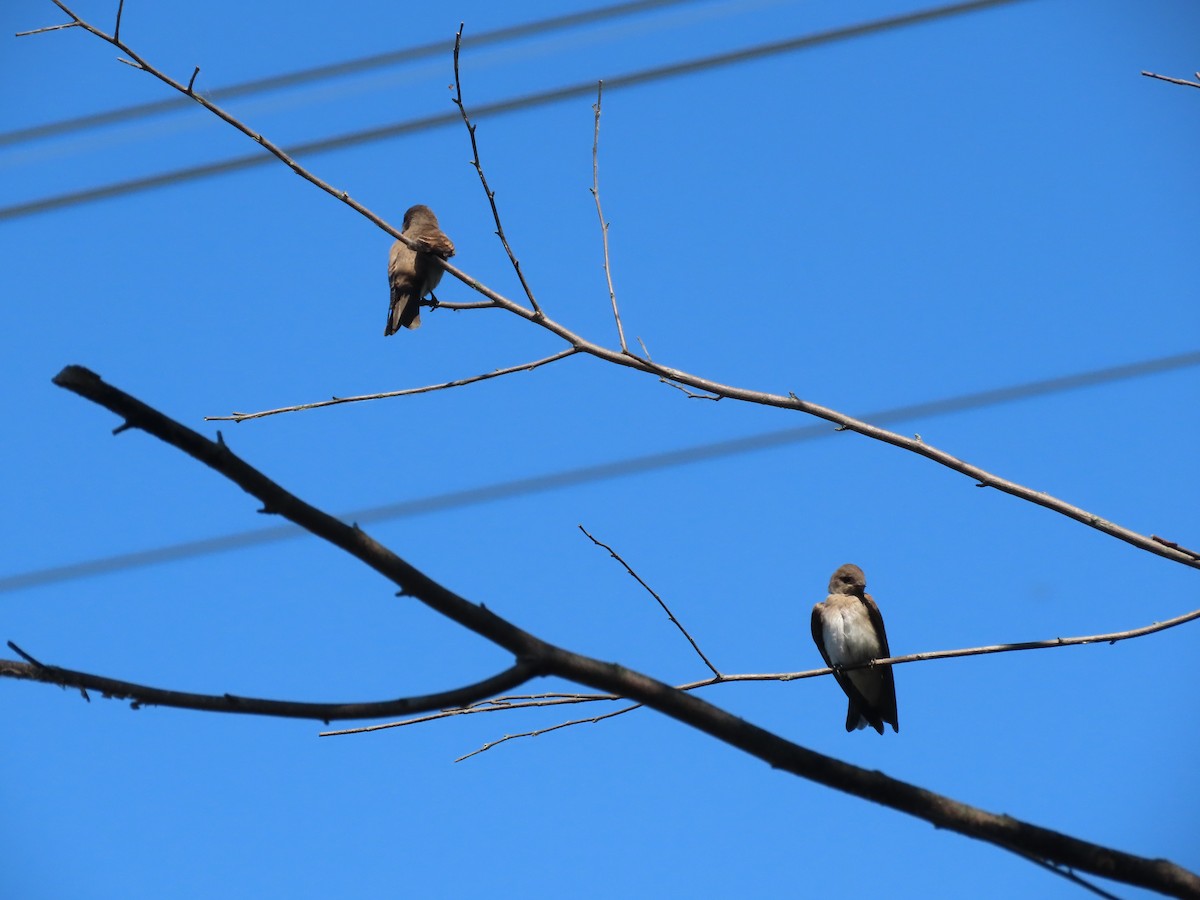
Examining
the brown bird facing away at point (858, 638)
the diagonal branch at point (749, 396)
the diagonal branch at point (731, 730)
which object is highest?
the brown bird facing away at point (858, 638)

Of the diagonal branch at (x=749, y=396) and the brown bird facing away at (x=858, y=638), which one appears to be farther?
the brown bird facing away at (x=858, y=638)

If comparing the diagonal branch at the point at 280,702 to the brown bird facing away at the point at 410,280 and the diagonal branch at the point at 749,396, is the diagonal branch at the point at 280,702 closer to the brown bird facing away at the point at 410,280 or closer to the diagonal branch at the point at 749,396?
the diagonal branch at the point at 749,396

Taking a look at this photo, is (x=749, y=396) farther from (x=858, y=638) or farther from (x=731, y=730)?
(x=858, y=638)

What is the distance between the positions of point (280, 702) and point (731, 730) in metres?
0.84

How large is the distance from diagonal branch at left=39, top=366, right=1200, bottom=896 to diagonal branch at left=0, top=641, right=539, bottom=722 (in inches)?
2.7

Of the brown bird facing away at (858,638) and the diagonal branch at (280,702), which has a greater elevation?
the brown bird facing away at (858,638)

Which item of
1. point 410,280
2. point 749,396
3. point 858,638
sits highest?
point 410,280

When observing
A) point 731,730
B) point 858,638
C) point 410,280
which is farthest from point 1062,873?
point 410,280

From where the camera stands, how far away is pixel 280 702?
82.0 inches

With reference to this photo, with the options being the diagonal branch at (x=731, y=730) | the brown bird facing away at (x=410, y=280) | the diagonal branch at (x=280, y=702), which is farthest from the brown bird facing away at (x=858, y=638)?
the diagonal branch at (x=280, y=702)

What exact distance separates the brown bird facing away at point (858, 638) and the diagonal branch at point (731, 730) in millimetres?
4638

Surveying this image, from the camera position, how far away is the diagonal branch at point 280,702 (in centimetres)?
208

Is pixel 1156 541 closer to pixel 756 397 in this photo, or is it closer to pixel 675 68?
pixel 756 397

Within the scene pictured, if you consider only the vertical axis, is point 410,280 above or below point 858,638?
above
